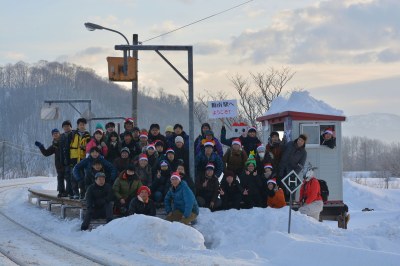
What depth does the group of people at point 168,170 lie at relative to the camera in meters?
13.7

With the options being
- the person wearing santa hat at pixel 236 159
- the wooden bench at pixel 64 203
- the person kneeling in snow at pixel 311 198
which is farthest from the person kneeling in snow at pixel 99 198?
the person kneeling in snow at pixel 311 198

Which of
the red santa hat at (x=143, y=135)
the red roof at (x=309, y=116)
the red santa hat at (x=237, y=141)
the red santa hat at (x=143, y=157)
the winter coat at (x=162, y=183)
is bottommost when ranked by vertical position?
the winter coat at (x=162, y=183)

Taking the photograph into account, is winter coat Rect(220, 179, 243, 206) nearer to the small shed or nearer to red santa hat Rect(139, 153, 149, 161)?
red santa hat Rect(139, 153, 149, 161)

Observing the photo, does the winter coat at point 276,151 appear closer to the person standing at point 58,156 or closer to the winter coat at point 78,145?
the winter coat at point 78,145

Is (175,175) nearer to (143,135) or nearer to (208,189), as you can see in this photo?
(208,189)

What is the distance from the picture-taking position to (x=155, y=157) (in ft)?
48.6

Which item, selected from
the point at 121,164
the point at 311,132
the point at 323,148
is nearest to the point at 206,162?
the point at 121,164

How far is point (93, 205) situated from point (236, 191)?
336cm

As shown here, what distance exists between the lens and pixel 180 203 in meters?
13.6

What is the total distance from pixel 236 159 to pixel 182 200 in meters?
2.39

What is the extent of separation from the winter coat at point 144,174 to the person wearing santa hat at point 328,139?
16.5ft

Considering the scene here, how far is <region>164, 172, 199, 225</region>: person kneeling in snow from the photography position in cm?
1346

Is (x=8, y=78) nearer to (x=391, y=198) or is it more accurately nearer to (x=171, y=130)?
(x=391, y=198)

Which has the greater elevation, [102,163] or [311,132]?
[311,132]
